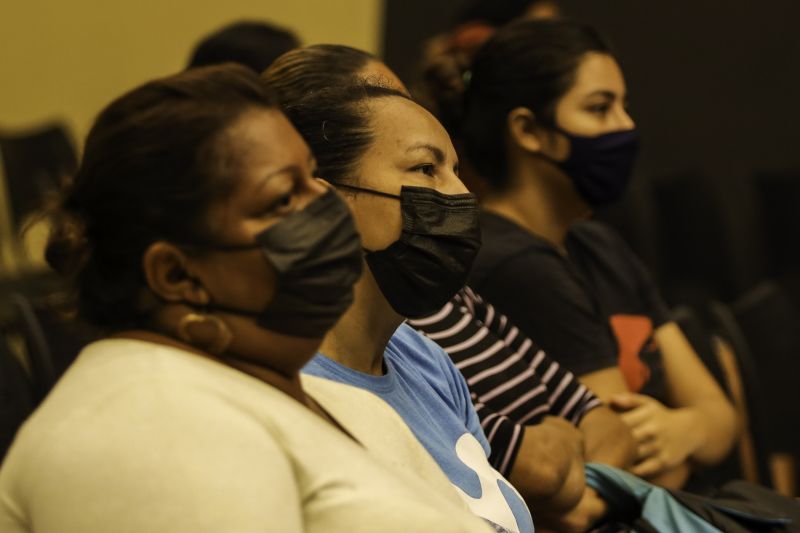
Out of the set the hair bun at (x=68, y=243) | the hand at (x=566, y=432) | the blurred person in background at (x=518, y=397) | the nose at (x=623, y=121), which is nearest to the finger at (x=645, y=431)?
the blurred person in background at (x=518, y=397)

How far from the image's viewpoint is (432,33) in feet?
18.1

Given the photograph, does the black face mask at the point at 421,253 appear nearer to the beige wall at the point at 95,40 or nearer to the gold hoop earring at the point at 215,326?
the gold hoop earring at the point at 215,326

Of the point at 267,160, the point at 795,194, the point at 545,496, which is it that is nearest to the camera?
the point at 267,160

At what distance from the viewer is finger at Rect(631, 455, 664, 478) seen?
224cm

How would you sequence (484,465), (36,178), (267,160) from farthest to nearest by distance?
(36,178), (484,465), (267,160)

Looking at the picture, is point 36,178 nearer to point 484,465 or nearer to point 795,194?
point 795,194

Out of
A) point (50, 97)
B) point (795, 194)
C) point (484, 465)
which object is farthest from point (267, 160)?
point (50, 97)

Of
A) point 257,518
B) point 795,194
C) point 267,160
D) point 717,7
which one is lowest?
point 795,194

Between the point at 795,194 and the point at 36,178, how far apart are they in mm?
3204

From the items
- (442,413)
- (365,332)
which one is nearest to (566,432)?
(442,413)

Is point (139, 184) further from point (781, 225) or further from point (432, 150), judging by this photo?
point (781, 225)

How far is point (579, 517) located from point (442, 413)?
0.42 m

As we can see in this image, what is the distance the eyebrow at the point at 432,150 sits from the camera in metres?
1.63

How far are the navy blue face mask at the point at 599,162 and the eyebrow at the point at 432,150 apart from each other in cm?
91
